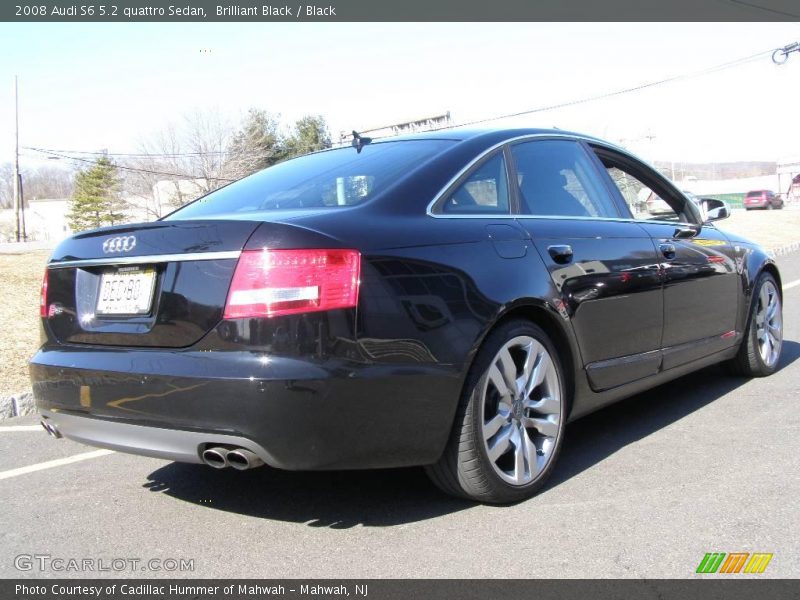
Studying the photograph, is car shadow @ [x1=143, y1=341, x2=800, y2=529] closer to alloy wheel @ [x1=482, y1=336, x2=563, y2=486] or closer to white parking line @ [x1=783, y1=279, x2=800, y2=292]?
alloy wheel @ [x1=482, y1=336, x2=563, y2=486]

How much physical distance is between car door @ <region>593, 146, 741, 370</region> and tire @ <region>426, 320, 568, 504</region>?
1.19 metres

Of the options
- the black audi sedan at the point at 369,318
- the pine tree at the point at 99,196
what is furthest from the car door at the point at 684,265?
the pine tree at the point at 99,196

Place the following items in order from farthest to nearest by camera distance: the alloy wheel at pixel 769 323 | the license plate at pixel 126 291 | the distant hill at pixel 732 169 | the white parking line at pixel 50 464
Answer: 1. the distant hill at pixel 732 169
2. the alloy wheel at pixel 769 323
3. the white parking line at pixel 50 464
4. the license plate at pixel 126 291

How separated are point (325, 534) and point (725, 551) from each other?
150 centimetres

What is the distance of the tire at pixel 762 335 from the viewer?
17.7ft

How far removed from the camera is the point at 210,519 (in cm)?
323

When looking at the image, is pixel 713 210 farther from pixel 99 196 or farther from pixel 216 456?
pixel 99 196

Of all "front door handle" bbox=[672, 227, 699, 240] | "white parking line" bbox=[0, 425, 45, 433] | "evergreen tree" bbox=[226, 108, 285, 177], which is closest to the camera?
"front door handle" bbox=[672, 227, 699, 240]

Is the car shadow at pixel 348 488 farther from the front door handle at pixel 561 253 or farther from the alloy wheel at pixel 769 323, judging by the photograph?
the alloy wheel at pixel 769 323

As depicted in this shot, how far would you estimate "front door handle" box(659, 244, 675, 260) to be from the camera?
14.3 ft

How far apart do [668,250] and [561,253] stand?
3.71ft

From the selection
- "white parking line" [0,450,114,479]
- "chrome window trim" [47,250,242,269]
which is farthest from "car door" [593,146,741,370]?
"white parking line" [0,450,114,479]

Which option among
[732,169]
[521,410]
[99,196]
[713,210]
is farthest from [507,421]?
[732,169]

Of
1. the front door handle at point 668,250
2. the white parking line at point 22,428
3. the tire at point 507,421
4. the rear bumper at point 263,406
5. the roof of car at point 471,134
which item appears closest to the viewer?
the rear bumper at point 263,406
